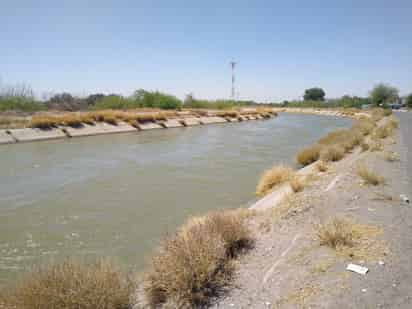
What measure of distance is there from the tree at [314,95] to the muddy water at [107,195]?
413ft

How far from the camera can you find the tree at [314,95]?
413 ft

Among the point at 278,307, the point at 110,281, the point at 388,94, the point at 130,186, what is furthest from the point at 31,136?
the point at 388,94

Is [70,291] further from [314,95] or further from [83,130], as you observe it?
[314,95]

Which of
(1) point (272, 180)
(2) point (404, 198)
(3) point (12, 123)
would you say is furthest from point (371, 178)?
(3) point (12, 123)

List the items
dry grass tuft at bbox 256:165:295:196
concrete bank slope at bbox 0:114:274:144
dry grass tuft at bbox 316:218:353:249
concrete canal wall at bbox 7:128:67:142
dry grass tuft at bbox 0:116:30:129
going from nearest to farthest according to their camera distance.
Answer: dry grass tuft at bbox 316:218:353:249 < dry grass tuft at bbox 256:165:295:196 < concrete bank slope at bbox 0:114:274:144 < concrete canal wall at bbox 7:128:67:142 < dry grass tuft at bbox 0:116:30:129

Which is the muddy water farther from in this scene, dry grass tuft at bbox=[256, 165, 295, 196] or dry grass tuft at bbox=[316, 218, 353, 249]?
dry grass tuft at bbox=[316, 218, 353, 249]

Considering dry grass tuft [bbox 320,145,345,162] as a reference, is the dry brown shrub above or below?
above

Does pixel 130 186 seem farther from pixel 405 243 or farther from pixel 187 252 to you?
pixel 405 243

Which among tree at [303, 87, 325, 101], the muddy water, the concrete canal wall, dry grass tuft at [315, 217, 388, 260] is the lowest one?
the muddy water

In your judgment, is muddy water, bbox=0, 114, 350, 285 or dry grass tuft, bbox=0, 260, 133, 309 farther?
muddy water, bbox=0, 114, 350, 285

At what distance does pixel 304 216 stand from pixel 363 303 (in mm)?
2331

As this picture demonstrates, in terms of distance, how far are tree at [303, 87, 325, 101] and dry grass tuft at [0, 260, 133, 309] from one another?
139 metres

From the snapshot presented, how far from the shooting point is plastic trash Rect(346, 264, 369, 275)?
2648mm

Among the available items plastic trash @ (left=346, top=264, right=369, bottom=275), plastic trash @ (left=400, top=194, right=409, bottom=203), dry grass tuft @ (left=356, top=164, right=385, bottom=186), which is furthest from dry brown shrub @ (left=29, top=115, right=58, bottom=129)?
plastic trash @ (left=400, top=194, right=409, bottom=203)
